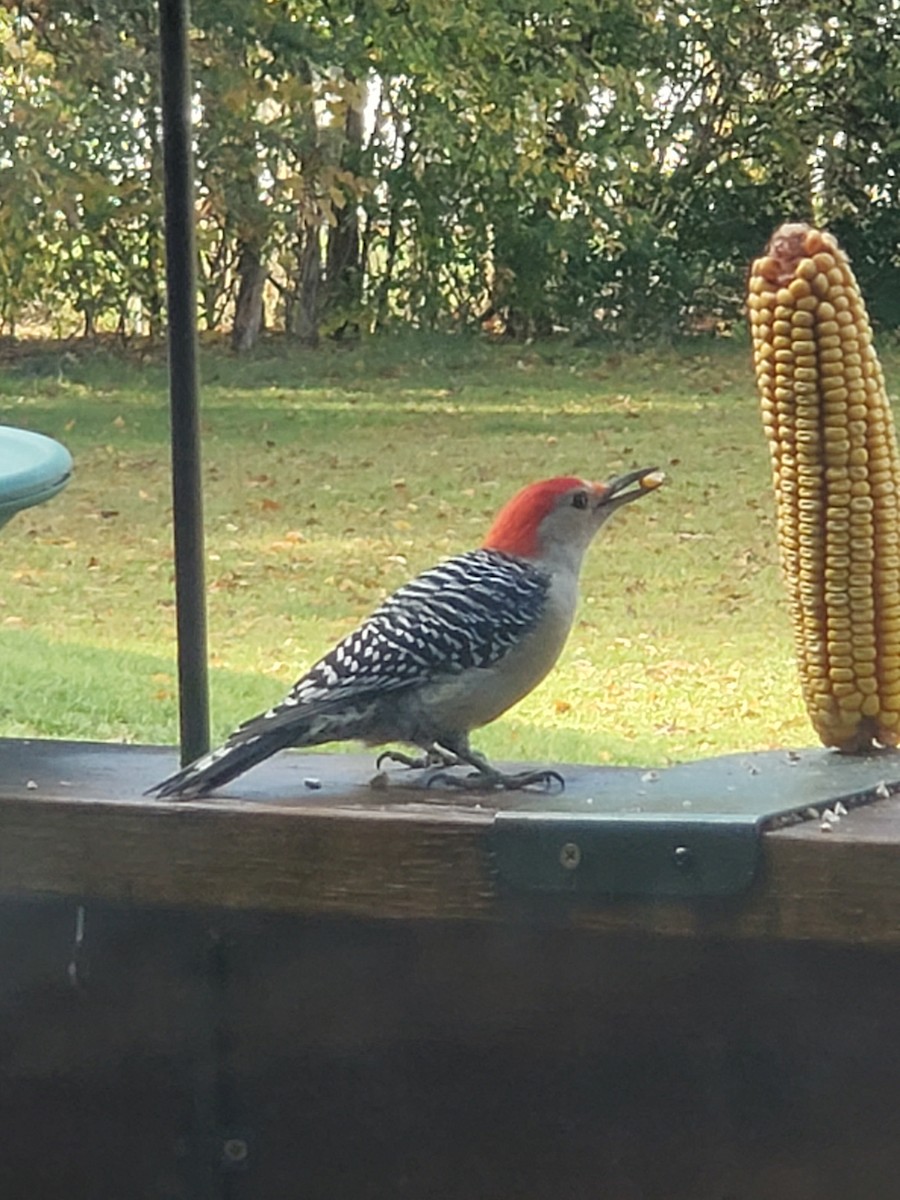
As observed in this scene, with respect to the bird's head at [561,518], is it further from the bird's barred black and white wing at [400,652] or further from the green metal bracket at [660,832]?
the green metal bracket at [660,832]

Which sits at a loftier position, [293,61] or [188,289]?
[293,61]

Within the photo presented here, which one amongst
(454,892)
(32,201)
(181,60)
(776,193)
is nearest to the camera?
(454,892)

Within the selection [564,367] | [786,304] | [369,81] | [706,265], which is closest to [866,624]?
[786,304]

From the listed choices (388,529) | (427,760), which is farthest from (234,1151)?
(388,529)

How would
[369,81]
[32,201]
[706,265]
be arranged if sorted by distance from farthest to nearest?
[32,201] < [369,81] < [706,265]

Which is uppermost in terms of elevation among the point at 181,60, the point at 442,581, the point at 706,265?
the point at 181,60

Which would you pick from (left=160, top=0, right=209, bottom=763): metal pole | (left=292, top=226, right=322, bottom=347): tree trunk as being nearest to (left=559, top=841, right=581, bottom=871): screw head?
(left=160, top=0, right=209, bottom=763): metal pole

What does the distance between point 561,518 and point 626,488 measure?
5 centimetres

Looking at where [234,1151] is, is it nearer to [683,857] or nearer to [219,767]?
[219,767]

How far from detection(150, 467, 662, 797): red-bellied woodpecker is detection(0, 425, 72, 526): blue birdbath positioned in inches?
6.0

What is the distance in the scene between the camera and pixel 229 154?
88.9 inches

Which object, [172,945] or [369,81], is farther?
[369,81]

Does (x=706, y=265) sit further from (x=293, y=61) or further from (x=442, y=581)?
(x=442, y=581)

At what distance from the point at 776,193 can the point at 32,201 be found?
110cm
